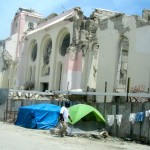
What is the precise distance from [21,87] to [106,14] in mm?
15660

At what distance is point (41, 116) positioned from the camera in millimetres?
23875

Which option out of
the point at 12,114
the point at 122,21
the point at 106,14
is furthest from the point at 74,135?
the point at 106,14

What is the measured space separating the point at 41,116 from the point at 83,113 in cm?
429

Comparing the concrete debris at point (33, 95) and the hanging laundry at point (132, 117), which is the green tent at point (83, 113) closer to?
the hanging laundry at point (132, 117)

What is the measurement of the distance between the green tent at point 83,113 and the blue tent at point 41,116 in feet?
10.9

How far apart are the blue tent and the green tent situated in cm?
331

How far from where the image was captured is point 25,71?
52500 millimetres

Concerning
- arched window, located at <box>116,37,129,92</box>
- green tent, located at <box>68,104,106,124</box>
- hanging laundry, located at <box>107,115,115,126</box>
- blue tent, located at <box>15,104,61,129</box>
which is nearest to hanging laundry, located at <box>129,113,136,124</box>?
hanging laundry, located at <box>107,115,115,126</box>

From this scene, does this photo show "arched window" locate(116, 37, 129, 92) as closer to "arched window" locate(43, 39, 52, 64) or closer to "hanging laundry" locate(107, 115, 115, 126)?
"hanging laundry" locate(107, 115, 115, 126)

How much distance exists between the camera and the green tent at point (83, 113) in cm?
2034

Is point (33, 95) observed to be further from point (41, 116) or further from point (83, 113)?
point (83, 113)

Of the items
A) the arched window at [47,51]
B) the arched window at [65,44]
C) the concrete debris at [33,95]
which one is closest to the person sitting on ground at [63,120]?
the concrete debris at [33,95]

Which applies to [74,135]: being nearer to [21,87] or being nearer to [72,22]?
[72,22]

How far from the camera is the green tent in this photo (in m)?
20.3
